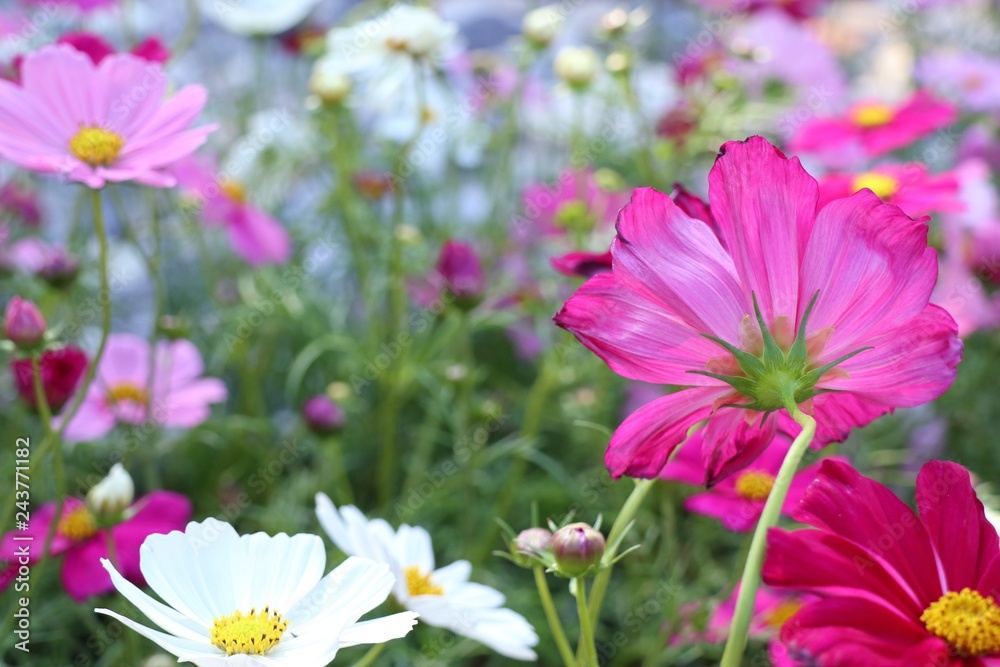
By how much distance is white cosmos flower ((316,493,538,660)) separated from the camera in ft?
1.65

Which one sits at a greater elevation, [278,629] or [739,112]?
[739,112]

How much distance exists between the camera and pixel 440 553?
1.07 m

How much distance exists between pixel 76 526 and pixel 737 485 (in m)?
0.52

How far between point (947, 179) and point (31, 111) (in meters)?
0.74

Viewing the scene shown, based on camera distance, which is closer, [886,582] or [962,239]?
[886,582]

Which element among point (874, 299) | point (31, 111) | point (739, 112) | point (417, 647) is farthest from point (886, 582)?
point (739, 112)

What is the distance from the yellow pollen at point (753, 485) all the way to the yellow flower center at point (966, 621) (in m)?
0.37

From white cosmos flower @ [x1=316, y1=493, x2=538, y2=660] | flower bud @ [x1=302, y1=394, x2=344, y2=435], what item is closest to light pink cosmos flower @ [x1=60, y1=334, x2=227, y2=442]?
flower bud @ [x1=302, y1=394, x2=344, y2=435]

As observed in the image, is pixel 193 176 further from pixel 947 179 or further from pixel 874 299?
pixel 874 299

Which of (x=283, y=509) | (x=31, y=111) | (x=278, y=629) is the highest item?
(x=31, y=111)

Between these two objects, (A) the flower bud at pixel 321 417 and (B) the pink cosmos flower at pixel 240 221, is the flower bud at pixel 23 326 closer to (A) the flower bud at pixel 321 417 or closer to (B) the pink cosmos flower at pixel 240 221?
(A) the flower bud at pixel 321 417

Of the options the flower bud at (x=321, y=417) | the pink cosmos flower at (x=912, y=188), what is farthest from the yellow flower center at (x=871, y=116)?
the flower bud at (x=321, y=417)

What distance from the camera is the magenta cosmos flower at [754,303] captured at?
1.26 feet

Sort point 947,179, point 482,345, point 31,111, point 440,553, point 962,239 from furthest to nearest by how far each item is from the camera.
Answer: point 482,345 < point 962,239 < point 440,553 < point 947,179 < point 31,111
